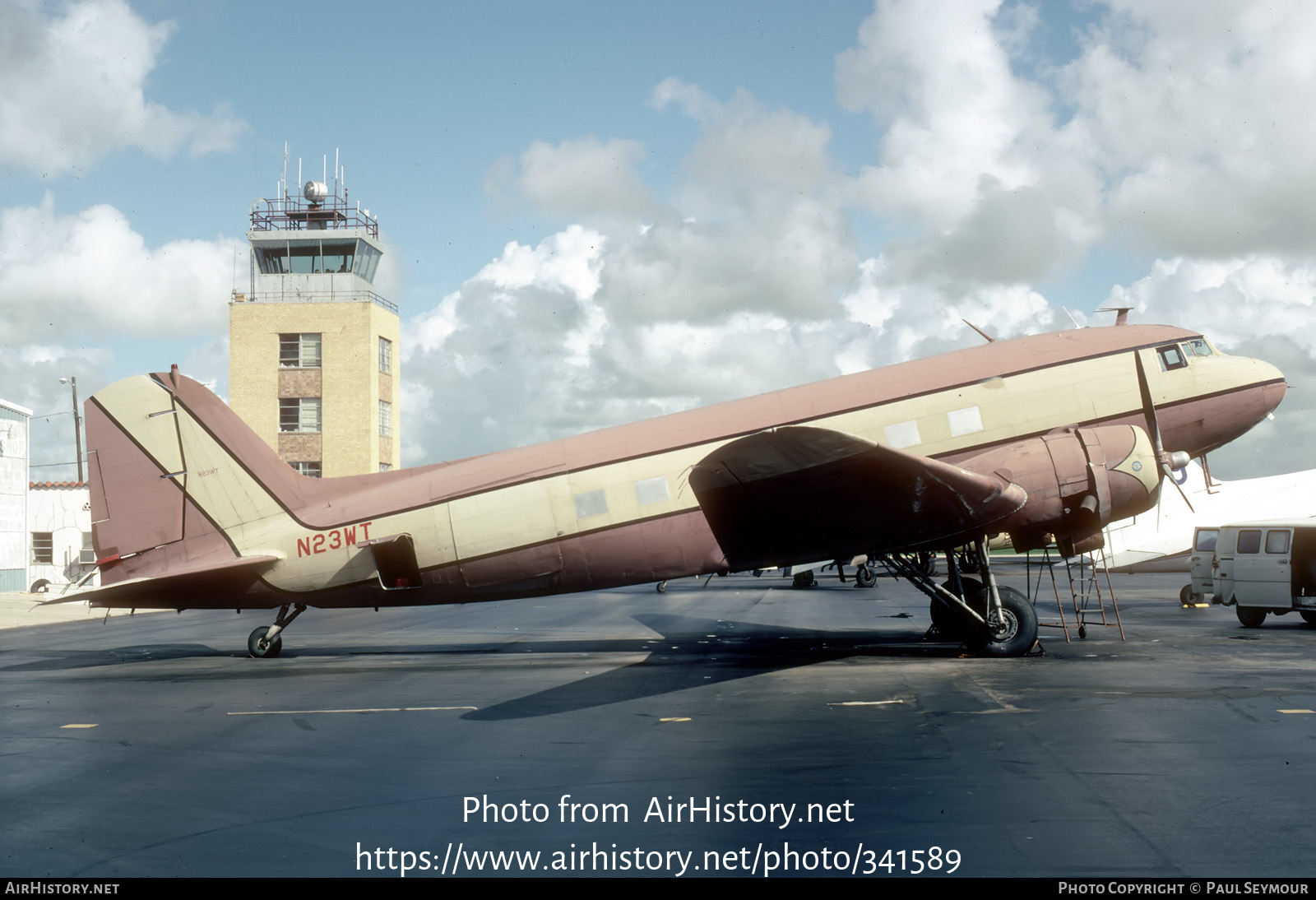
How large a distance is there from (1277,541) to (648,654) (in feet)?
53.3

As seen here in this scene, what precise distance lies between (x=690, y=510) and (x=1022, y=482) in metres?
5.90

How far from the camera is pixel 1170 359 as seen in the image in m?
18.3

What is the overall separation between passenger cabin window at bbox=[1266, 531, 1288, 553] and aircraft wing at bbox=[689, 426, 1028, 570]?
11323 mm

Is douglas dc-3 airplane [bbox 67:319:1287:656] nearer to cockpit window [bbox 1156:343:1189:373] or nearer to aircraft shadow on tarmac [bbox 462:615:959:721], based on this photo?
cockpit window [bbox 1156:343:1189:373]

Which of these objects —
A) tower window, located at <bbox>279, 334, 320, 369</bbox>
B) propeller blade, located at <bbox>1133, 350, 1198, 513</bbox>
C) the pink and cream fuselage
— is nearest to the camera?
the pink and cream fuselage

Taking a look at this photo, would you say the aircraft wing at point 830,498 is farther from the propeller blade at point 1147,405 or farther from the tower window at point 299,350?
the tower window at point 299,350

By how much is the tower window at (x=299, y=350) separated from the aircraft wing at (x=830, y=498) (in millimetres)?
49497

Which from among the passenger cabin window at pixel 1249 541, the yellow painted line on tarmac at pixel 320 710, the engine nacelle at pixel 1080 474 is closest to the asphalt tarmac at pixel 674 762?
the yellow painted line on tarmac at pixel 320 710

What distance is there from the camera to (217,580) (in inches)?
732

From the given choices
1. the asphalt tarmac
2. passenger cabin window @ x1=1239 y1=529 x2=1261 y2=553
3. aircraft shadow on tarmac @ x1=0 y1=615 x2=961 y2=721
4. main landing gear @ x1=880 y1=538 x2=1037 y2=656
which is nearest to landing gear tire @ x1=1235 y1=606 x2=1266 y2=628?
passenger cabin window @ x1=1239 y1=529 x2=1261 y2=553

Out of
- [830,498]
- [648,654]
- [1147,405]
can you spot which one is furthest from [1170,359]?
[648,654]

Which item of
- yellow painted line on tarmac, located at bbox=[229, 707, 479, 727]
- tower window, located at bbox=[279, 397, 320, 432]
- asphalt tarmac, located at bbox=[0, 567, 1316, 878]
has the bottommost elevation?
asphalt tarmac, located at bbox=[0, 567, 1316, 878]

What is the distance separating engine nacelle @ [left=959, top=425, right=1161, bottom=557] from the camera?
17.1m
